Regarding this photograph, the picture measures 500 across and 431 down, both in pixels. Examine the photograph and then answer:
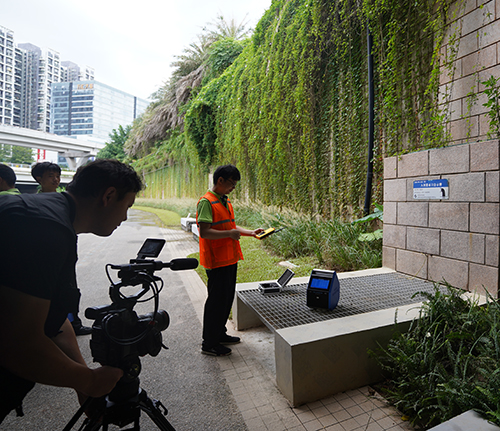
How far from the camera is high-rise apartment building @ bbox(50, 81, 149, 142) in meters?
116

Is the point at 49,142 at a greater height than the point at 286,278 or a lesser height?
greater

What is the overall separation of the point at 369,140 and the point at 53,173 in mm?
4942

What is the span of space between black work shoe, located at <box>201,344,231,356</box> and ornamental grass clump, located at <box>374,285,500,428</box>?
1438 mm

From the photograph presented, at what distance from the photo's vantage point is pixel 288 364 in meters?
2.32

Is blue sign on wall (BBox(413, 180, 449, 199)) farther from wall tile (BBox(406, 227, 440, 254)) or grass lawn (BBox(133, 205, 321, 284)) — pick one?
grass lawn (BBox(133, 205, 321, 284))

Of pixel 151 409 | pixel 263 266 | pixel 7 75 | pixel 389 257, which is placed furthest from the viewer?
pixel 7 75

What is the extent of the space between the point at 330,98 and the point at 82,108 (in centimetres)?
13587

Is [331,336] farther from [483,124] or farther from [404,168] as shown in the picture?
[483,124]

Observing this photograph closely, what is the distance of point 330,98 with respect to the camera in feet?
22.4

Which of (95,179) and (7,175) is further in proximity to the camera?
(7,175)

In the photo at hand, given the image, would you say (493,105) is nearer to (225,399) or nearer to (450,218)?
(450,218)

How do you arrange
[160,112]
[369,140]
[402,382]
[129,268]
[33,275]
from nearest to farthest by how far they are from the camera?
[33,275]
[129,268]
[402,382]
[369,140]
[160,112]

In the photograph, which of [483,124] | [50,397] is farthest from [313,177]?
[50,397]

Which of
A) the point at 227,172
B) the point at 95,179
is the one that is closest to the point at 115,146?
the point at 227,172
